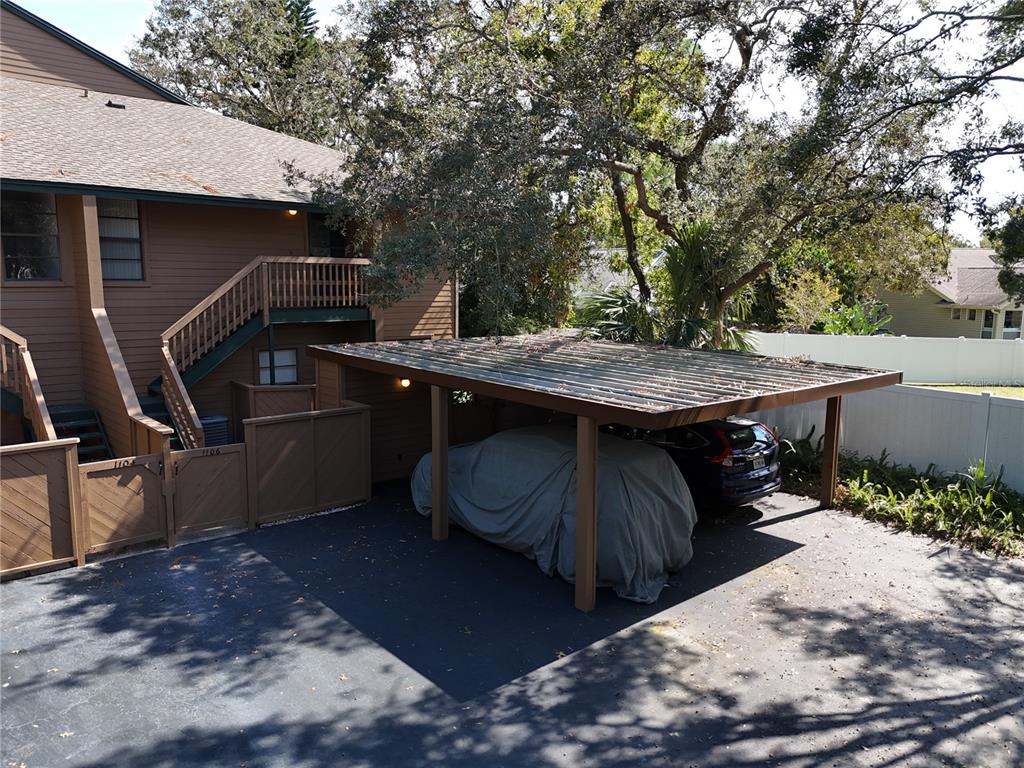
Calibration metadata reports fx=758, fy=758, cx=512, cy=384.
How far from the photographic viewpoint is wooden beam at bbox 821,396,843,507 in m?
11.7

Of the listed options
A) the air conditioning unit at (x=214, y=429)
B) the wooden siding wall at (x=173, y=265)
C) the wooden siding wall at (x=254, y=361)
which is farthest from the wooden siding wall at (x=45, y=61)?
the air conditioning unit at (x=214, y=429)

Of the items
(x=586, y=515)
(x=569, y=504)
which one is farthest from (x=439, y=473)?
(x=586, y=515)

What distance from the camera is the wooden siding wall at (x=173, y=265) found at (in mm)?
13617

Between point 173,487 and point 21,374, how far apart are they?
12.9ft

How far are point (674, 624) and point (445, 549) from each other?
3.47 metres

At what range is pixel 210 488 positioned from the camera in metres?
10.6

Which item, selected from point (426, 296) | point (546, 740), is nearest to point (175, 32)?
point (426, 296)

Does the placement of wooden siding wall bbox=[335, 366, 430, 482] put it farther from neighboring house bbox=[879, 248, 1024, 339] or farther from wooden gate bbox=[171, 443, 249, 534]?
neighboring house bbox=[879, 248, 1024, 339]

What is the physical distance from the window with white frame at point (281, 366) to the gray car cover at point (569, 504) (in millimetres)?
6130

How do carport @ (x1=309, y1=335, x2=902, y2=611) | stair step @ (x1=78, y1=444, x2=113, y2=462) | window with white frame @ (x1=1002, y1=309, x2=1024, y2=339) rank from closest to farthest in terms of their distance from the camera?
carport @ (x1=309, y1=335, x2=902, y2=611) < stair step @ (x1=78, y1=444, x2=113, y2=462) < window with white frame @ (x1=1002, y1=309, x2=1024, y2=339)

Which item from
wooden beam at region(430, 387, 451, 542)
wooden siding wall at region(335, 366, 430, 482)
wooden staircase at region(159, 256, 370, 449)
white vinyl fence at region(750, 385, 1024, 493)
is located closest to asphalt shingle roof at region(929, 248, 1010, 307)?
white vinyl fence at region(750, 385, 1024, 493)

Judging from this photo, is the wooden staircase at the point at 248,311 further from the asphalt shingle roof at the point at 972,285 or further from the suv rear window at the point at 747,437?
the asphalt shingle roof at the point at 972,285

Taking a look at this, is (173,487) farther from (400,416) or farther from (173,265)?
(173,265)

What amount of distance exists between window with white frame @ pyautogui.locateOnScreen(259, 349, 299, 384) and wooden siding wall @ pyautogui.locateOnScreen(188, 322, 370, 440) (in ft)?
0.28
